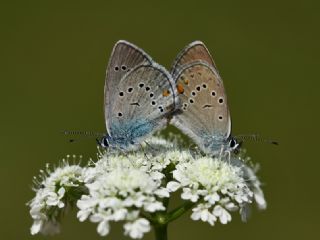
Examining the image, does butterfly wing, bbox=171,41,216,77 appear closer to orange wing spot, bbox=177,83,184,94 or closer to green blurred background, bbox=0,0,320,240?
orange wing spot, bbox=177,83,184,94

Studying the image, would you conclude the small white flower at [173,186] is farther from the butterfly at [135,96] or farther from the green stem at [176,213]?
the butterfly at [135,96]

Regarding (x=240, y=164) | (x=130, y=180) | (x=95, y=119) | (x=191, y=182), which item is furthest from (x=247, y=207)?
(x=95, y=119)

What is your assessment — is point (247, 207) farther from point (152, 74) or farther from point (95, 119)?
point (95, 119)

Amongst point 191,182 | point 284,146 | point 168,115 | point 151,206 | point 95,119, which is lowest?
point 151,206

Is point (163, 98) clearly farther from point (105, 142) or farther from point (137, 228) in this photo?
point (137, 228)

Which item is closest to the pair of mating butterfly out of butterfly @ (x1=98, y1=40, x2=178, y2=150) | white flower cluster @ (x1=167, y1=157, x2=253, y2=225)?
butterfly @ (x1=98, y1=40, x2=178, y2=150)

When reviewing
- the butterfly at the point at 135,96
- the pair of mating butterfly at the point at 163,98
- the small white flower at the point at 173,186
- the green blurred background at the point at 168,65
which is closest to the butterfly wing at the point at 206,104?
the pair of mating butterfly at the point at 163,98
